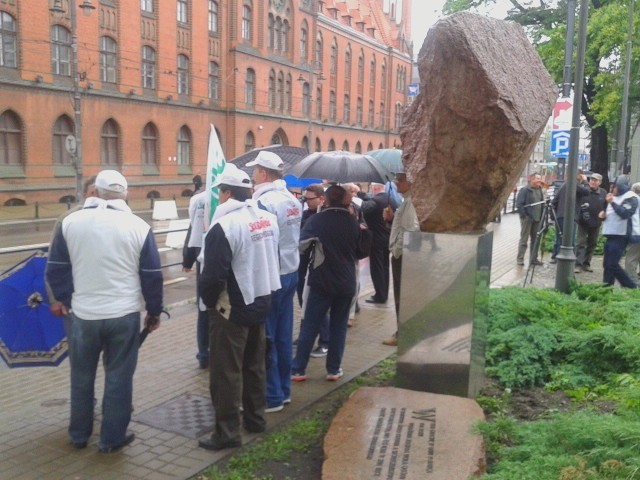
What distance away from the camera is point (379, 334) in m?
7.93

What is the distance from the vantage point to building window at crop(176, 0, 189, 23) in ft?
129

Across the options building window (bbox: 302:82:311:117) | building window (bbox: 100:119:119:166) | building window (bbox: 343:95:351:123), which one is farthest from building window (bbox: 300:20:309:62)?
building window (bbox: 100:119:119:166)

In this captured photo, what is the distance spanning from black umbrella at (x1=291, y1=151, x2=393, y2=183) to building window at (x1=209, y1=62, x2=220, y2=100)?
3682 centimetres

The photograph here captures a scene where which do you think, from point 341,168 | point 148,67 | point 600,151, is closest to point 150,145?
point 148,67

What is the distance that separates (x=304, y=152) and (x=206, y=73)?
34819 millimetres

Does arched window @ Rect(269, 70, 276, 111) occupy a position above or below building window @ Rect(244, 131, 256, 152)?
above

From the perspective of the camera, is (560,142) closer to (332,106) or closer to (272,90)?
(272,90)

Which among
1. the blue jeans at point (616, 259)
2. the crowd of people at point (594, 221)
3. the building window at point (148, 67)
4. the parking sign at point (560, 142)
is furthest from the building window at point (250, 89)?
the blue jeans at point (616, 259)

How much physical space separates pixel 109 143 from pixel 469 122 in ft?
108

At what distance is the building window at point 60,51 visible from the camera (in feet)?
103

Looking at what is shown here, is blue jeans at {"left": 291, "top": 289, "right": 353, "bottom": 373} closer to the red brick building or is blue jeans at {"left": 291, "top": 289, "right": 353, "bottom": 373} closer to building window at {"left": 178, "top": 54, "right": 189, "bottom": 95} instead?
the red brick building

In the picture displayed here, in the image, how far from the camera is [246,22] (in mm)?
45156

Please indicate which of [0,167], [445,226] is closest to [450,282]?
[445,226]

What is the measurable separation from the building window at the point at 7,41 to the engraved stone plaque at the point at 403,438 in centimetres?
2955
